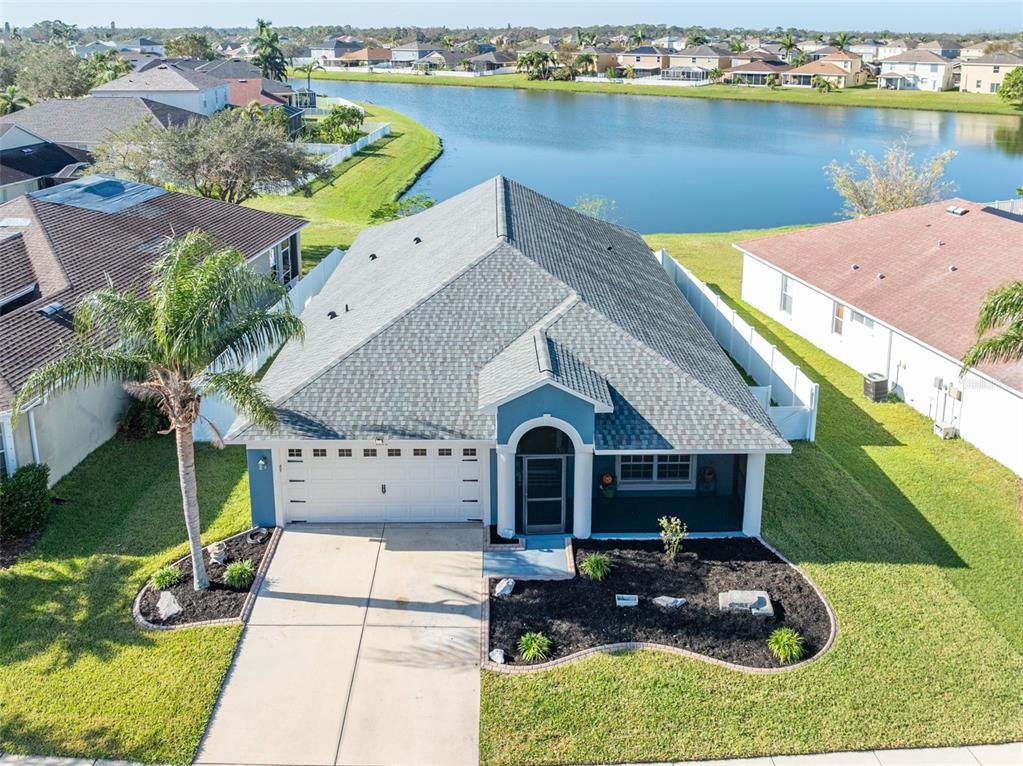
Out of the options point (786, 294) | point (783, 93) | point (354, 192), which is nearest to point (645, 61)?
point (783, 93)

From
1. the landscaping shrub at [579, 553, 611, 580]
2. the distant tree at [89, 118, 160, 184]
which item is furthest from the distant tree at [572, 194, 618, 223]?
the landscaping shrub at [579, 553, 611, 580]

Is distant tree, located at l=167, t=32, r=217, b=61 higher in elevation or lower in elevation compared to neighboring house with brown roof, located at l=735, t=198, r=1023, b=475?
higher

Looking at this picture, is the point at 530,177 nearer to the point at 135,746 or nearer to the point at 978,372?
the point at 978,372

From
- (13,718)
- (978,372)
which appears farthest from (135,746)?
(978,372)

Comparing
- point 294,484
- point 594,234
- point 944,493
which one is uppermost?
point 594,234

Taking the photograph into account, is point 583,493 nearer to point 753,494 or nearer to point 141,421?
point 753,494

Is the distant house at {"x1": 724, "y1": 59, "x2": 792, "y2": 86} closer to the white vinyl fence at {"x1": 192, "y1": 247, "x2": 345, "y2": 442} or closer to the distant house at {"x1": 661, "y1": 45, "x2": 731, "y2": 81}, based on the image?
the distant house at {"x1": 661, "y1": 45, "x2": 731, "y2": 81}
